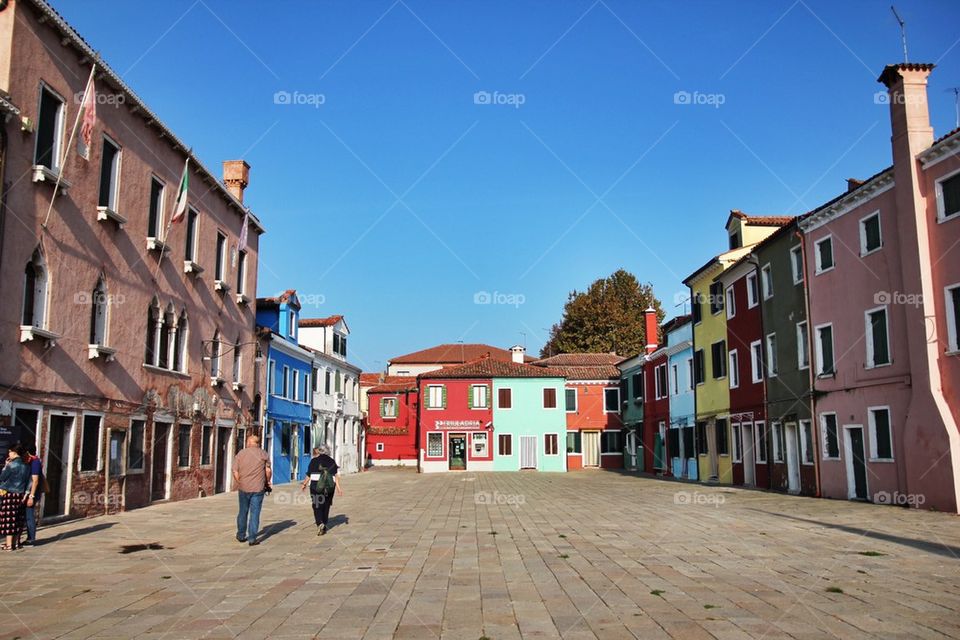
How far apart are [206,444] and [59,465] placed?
9051 millimetres

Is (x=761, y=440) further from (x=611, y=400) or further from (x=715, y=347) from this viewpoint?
(x=611, y=400)

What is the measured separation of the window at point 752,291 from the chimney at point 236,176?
19414 mm

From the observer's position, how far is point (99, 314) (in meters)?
17.6

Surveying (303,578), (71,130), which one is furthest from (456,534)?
(71,130)

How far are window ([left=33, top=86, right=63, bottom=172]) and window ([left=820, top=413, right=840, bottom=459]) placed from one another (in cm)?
2102

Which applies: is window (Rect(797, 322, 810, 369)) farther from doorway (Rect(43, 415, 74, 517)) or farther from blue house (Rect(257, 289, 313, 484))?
doorway (Rect(43, 415, 74, 517))

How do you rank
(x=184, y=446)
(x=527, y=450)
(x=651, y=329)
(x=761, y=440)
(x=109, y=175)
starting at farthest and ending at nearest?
1. (x=527, y=450)
2. (x=651, y=329)
3. (x=761, y=440)
4. (x=184, y=446)
5. (x=109, y=175)

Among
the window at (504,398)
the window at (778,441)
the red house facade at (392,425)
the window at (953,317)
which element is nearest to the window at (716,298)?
the window at (778,441)

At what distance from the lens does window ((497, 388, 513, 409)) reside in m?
49.3

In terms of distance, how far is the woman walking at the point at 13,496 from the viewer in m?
11.7

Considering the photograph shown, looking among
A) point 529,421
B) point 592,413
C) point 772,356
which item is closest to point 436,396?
point 529,421

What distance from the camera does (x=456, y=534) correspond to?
14.0 metres

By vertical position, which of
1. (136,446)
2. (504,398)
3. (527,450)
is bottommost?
(527,450)

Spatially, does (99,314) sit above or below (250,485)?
above
